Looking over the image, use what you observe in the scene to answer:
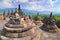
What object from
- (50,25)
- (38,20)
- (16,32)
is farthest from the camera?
(38,20)

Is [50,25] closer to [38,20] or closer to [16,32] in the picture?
[38,20]

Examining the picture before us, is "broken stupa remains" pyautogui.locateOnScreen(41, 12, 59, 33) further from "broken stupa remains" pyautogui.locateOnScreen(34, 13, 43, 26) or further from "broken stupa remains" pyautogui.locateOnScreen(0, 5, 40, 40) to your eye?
"broken stupa remains" pyautogui.locateOnScreen(0, 5, 40, 40)

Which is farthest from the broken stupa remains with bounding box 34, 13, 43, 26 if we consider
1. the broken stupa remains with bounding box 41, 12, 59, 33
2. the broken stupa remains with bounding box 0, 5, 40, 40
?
the broken stupa remains with bounding box 0, 5, 40, 40

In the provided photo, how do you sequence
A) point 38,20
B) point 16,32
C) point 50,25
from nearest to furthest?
1. point 16,32
2. point 50,25
3. point 38,20

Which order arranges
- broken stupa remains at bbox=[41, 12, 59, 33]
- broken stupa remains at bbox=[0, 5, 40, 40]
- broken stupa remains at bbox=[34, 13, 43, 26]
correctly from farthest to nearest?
broken stupa remains at bbox=[34, 13, 43, 26] < broken stupa remains at bbox=[41, 12, 59, 33] < broken stupa remains at bbox=[0, 5, 40, 40]

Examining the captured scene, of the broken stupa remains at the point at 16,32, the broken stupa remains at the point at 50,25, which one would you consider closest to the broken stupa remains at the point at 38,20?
the broken stupa remains at the point at 50,25

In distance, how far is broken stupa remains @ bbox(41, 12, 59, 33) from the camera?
1283cm

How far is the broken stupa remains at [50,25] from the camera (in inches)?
505

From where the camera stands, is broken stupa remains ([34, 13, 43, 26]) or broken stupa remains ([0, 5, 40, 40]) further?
broken stupa remains ([34, 13, 43, 26])

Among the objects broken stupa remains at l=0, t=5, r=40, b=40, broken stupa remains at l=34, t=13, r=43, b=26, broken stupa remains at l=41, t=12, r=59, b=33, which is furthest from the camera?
broken stupa remains at l=34, t=13, r=43, b=26

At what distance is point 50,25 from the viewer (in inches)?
517

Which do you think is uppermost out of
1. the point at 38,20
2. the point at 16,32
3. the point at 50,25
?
the point at 16,32

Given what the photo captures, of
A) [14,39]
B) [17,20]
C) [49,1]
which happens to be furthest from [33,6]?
[14,39]

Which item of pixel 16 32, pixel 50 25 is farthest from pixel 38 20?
pixel 16 32
